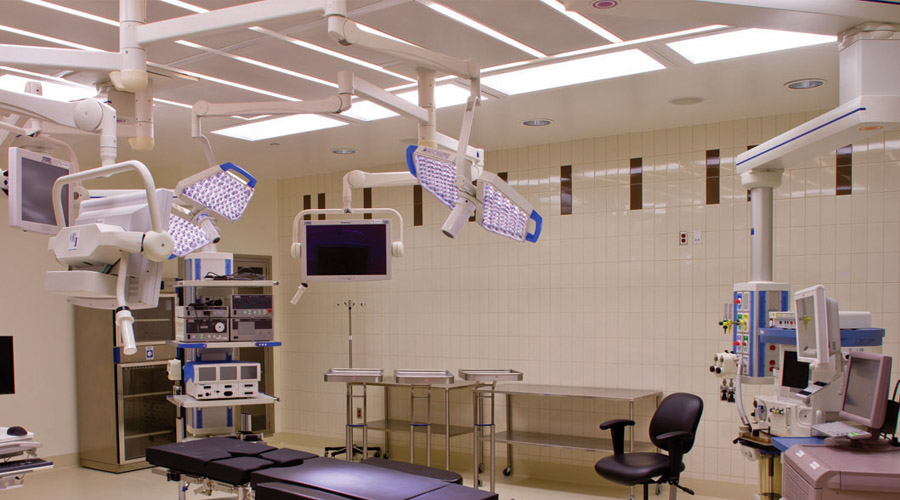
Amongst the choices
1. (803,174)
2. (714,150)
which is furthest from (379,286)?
(803,174)

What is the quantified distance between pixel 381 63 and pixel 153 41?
2025 mm

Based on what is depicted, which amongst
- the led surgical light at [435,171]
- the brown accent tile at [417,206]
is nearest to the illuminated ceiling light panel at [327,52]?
the led surgical light at [435,171]

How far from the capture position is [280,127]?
254 inches

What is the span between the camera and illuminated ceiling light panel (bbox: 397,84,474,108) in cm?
524

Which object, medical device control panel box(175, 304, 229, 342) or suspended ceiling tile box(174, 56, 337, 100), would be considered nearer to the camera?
suspended ceiling tile box(174, 56, 337, 100)

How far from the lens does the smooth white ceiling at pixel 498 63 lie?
3.42 metres

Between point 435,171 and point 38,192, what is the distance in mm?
1650

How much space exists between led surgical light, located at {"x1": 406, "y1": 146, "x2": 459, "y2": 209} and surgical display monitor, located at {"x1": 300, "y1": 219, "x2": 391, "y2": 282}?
6.55 feet

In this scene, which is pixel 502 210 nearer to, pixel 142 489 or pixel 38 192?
pixel 38 192

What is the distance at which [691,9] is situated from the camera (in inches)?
113

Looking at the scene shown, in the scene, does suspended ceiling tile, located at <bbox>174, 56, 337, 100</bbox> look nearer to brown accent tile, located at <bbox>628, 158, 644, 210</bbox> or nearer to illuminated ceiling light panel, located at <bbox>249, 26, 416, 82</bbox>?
illuminated ceiling light panel, located at <bbox>249, 26, 416, 82</bbox>

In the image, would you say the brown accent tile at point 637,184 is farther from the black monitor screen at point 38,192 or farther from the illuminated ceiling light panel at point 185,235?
the black monitor screen at point 38,192

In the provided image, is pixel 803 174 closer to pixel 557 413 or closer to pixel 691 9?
pixel 557 413

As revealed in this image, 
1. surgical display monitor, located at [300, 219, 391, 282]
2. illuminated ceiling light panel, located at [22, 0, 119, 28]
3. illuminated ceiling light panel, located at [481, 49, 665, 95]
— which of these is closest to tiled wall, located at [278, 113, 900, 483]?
illuminated ceiling light panel, located at [481, 49, 665, 95]
